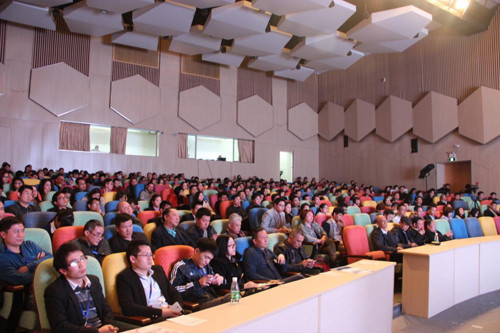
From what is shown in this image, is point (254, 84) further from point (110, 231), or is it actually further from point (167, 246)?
point (167, 246)

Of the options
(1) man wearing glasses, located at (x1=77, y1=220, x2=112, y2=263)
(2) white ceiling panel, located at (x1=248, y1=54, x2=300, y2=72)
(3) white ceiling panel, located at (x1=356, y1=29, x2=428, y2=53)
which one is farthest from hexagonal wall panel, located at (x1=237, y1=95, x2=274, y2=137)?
(1) man wearing glasses, located at (x1=77, y1=220, x2=112, y2=263)

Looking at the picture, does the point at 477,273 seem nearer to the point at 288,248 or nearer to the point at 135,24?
the point at 288,248

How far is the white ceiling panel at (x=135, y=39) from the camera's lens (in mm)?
10938

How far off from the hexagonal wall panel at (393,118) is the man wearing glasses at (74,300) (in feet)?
42.0

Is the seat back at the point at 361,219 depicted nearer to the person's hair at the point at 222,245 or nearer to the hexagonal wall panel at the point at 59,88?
the person's hair at the point at 222,245

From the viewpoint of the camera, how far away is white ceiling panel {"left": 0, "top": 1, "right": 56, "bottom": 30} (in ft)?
30.2

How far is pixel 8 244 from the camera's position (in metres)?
3.00

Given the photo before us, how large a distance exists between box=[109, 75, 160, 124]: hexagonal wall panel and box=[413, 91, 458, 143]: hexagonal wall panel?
876 cm

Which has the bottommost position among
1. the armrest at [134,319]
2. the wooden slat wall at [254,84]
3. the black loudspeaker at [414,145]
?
the armrest at [134,319]

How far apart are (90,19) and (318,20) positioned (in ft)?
18.8

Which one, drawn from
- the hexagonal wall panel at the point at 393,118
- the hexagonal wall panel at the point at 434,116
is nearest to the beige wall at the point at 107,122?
the hexagonal wall panel at the point at 393,118

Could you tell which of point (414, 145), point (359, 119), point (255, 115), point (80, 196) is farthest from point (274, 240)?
point (359, 119)

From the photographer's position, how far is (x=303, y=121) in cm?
1612

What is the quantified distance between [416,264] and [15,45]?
11448 mm
